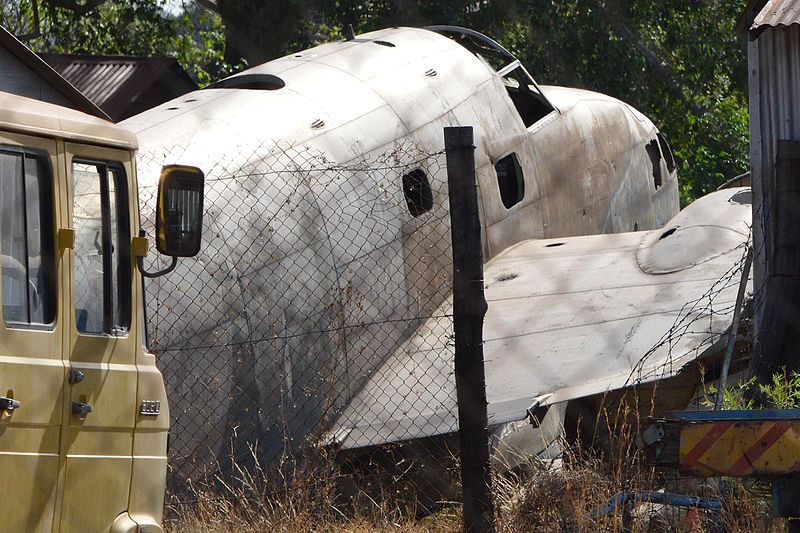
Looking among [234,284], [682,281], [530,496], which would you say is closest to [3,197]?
[234,284]

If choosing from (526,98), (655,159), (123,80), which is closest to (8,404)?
(526,98)

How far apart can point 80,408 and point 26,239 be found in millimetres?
728

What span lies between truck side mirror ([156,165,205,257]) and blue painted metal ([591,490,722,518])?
266 cm

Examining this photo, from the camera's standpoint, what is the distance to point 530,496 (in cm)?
627

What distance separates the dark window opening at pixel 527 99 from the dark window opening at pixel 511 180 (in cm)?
136

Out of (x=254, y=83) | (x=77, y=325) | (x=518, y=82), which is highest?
(x=254, y=83)

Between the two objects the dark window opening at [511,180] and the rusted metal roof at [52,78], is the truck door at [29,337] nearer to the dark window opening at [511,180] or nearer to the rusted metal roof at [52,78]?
the rusted metal roof at [52,78]

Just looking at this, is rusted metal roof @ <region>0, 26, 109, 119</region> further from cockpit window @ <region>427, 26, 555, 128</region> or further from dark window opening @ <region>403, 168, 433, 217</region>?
cockpit window @ <region>427, 26, 555, 128</region>

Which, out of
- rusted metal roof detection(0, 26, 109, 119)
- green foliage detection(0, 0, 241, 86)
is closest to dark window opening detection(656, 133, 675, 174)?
green foliage detection(0, 0, 241, 86)

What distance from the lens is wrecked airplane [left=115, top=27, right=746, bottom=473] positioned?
22.6 ft

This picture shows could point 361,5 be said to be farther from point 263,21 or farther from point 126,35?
Answer: point 126,35

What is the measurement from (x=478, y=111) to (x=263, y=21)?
396 inches

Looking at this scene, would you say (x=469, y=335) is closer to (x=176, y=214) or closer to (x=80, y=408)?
(x=176, y=214)

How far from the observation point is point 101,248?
A: 4801 mm
